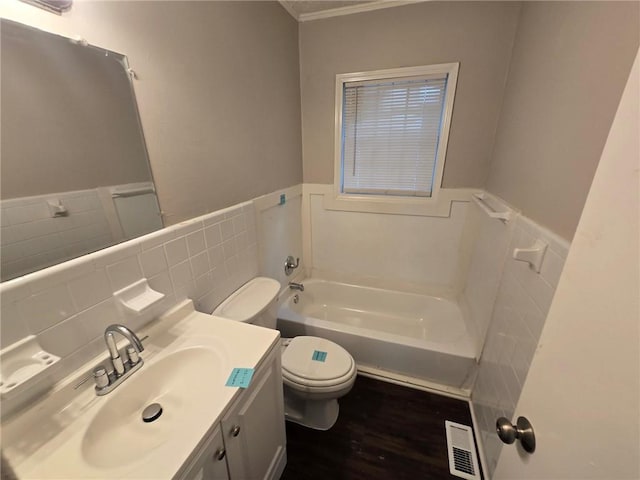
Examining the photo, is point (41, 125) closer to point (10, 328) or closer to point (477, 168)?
point (10, 328)

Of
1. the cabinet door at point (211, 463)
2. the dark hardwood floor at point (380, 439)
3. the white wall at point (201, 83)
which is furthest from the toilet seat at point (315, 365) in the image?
the white wall at point (201, 83)

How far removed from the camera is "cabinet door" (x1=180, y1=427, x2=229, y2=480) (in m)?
0.62

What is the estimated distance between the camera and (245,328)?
3.22 ft

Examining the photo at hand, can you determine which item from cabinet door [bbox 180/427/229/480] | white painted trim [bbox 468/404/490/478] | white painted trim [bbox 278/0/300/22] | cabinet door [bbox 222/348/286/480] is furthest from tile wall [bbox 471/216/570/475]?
white painted trim [bbox 278/0/300/22]

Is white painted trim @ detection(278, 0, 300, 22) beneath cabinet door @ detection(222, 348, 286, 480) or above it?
above

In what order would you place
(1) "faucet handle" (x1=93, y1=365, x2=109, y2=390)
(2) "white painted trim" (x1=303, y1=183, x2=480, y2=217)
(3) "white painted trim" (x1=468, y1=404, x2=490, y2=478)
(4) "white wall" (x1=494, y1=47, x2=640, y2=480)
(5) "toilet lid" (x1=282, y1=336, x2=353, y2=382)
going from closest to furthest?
1. (4) "white wall" (x1=494, y1=47, x2=640, y2=480)
2. (1) "faucet handle" (x1=93, y1=365, x2=109, y2=390)
3. (3) "white painted trim" (x1=468, y1=404, x2=490, y2=478)
4. (5) "toilet lid" (x1=282, y1=336, x2=353, y2=382)
5. (2) "white painted trim" (x1=303, y1=183, x2=480, y2=217)

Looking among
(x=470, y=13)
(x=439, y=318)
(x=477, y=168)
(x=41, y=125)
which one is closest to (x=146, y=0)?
(x=41, y=125)

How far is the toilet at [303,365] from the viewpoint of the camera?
1.27m

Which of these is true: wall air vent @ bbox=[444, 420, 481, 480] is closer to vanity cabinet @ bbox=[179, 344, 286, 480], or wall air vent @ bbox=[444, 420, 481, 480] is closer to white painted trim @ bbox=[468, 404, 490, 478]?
white painted trim @ bbox=[468, 404, 490, 478]

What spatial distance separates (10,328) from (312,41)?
2.21 meters

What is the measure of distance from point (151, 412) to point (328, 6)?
2.36 m

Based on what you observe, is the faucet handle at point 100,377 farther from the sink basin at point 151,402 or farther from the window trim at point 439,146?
the window trim at point 439,146

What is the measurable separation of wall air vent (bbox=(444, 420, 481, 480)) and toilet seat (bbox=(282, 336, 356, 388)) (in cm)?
62

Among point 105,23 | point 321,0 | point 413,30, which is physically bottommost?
point 105,23
